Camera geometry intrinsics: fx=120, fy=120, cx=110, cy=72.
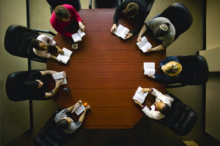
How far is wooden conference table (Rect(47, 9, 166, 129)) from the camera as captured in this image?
1.79 m

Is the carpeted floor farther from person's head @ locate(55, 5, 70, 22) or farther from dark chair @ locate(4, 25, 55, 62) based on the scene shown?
person's head @ locate(55, 5, 70, 22)

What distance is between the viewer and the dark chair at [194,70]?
1.58 meters

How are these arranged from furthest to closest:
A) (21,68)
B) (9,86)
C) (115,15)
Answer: (21,68) < (115,15) < (9,86)

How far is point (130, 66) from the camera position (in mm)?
1795

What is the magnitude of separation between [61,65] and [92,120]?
3.15 feet

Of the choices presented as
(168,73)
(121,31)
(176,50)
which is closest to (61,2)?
(121,31)

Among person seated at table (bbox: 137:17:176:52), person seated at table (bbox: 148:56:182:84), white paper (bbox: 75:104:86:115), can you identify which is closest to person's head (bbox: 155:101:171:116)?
person seated at table (bbox: 148:56:182:84)

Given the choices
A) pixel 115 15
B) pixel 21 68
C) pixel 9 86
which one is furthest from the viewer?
pixel 21 68

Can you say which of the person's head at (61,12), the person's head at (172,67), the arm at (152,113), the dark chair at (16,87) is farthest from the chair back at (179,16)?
the dark chair at (16,87)

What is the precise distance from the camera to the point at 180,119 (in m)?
1.66

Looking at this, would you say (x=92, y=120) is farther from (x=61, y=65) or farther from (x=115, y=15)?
(x=115, y=15)

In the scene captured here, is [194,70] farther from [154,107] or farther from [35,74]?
[35,74]

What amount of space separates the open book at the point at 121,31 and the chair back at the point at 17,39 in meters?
1.34

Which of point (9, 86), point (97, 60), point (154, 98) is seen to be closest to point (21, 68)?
point (9, 86)
